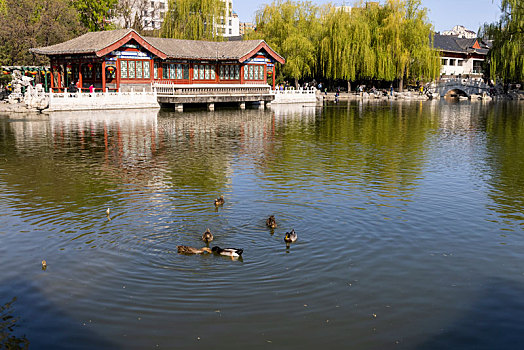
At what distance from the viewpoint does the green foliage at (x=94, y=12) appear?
65.2 metres

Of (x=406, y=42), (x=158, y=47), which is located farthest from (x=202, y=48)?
(x=406, y=42)

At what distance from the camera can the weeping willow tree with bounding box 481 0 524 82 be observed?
65.0 metres

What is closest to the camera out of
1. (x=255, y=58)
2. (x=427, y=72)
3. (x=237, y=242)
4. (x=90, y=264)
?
(x=90, y=264)

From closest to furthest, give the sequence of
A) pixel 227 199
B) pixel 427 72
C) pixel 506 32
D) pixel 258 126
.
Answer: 1. pixel 227 199
2. pixel 258 126
3. pixel 506 32
4. pixel 427 72

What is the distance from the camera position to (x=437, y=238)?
12164 millimetres

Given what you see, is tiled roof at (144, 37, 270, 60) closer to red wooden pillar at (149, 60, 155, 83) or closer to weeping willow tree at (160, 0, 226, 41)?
red wooden pillar at (149, 60, 155, 83)

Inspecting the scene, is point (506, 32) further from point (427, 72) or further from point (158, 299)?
point (158, 299)

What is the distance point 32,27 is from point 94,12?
34.6 feet

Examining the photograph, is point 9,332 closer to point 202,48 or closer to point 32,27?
point 202,48

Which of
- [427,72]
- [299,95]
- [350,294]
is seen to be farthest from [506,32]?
[350,294]

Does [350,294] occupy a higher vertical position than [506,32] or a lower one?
lower

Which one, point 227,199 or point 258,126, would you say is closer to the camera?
point 227,199

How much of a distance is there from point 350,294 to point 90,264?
16.3ft

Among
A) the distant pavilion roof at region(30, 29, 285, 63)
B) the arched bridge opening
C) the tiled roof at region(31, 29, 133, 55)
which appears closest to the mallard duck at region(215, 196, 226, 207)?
the distant pavilion roof at region(30, 29, 285, 63)
